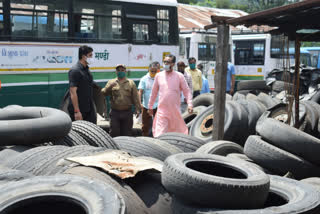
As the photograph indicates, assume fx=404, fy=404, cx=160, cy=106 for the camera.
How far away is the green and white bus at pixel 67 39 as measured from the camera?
8.70 metres

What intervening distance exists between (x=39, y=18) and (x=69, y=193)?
746cm

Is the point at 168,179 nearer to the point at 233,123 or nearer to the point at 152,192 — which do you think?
the point at 152,192

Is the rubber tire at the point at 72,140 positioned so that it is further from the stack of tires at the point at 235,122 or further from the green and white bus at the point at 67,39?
the green and white bus at the point at 67,39

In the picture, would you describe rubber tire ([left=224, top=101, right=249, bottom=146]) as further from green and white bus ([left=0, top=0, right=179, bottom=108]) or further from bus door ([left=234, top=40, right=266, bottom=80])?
bus door ([left=234, top=40, right=266, bottom=80])

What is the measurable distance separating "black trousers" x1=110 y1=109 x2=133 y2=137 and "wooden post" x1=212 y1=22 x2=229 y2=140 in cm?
168

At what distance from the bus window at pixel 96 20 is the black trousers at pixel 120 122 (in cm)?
348

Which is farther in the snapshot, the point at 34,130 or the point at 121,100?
the point at 121,100

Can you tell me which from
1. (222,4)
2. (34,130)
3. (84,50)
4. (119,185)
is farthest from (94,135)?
(222,4)

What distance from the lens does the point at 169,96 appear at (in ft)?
20.5

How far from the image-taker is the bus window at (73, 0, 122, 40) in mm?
9758

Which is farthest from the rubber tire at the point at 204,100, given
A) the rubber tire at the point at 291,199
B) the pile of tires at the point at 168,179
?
the rubber tire at the point at 291,199

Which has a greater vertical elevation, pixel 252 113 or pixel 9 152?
pixel 252 113

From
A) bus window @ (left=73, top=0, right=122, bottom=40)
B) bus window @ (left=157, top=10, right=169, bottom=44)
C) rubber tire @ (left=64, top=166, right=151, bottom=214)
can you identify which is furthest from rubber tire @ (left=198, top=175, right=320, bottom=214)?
bus window @ (left=157, top=10, right=169, bottom=44)

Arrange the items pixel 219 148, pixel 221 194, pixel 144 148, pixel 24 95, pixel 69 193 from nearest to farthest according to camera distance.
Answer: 1. pixel 69 193
2. pixel 221 194
3. pixel 144 148
4. pixel 219 148
5. pixel 24 95
